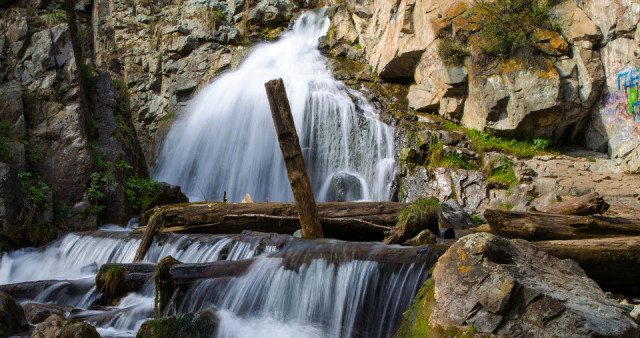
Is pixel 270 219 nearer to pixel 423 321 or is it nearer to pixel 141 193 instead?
pixel 423 321

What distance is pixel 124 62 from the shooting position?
845 inches

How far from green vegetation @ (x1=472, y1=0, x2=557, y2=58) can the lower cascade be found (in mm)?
9307

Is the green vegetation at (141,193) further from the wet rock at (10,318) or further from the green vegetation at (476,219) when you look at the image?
the green vegetation at (476,219)

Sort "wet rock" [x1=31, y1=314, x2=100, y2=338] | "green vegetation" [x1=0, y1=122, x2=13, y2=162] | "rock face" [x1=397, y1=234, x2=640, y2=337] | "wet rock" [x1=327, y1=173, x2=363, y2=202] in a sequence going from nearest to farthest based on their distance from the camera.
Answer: "rock face" [x1=397, y1=234, x2=640, y2=337] → "wet rock" [x1=31, y1=314, x2=100, y2=338] → "green vegetation" [x1=0, y1=122, x2=13, y2=162] → "wet rock" [x1=327, y1=173, x2=363, y2=202]

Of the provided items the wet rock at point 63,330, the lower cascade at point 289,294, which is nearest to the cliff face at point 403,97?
the lower cascade at point 289,294

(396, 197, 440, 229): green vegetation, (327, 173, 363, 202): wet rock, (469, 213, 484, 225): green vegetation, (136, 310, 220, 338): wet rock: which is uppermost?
(327, 173, 363, 202): wet rock

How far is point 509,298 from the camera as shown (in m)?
3.18

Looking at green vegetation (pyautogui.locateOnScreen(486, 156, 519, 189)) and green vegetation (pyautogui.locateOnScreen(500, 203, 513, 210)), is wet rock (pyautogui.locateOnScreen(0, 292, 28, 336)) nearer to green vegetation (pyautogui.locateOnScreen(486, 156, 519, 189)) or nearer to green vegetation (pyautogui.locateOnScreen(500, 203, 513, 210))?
green vegetation (pyautogui.locateOnScreen(500, 203, 513, 210))

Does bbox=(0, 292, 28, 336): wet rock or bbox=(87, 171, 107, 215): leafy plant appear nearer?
bbox=(0, 292, 28, 336): wet rock

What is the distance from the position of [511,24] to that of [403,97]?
408cm

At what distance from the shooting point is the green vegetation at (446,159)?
11.7 metres

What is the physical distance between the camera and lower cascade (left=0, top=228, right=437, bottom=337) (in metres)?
4.36

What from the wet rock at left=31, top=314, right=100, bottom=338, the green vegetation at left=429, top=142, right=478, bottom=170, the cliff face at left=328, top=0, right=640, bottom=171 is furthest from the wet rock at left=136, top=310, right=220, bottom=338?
the cliff face at left=328, top=0, right=640, bottom=171

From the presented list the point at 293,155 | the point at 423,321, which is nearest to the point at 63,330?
Result: the point at 423,321
